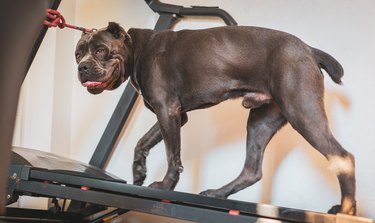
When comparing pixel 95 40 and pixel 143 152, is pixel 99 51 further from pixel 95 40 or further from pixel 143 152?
pixel 143 152

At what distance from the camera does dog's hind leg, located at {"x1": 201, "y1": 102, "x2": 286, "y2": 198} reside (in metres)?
1.83

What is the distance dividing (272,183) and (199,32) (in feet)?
3.10

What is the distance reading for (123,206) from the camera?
1.60 metres

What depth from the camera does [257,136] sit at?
1877mm

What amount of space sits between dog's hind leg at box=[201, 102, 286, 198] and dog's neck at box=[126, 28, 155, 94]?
1.61ft

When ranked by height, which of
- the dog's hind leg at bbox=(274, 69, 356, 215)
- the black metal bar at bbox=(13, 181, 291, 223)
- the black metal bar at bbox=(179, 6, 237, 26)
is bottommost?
the black metal bar at bbox=(13, 181, 291, 223)

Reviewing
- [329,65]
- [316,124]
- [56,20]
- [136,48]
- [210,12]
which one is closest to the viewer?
[316,124]

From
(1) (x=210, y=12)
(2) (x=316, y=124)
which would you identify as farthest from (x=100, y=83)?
(1) (x=210, y=12)

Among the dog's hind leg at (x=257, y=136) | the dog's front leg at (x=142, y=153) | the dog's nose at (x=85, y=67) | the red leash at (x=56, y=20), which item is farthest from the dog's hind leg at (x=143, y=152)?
the red leash at (x=56, y=20)

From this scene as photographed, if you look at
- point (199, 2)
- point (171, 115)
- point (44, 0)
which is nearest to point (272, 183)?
point (171, 115)

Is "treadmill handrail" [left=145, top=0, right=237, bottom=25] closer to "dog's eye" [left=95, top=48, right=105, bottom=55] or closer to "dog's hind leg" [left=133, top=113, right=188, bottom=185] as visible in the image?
"dog's hind leg" [left=133, top=113, right=188, bottom=185]

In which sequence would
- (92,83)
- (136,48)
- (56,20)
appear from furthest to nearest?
(56,20) → (136,48) → (92,83)

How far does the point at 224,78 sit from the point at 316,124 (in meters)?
0.37

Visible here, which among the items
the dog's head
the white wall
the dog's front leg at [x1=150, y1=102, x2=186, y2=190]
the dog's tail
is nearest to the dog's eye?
the dog's head
